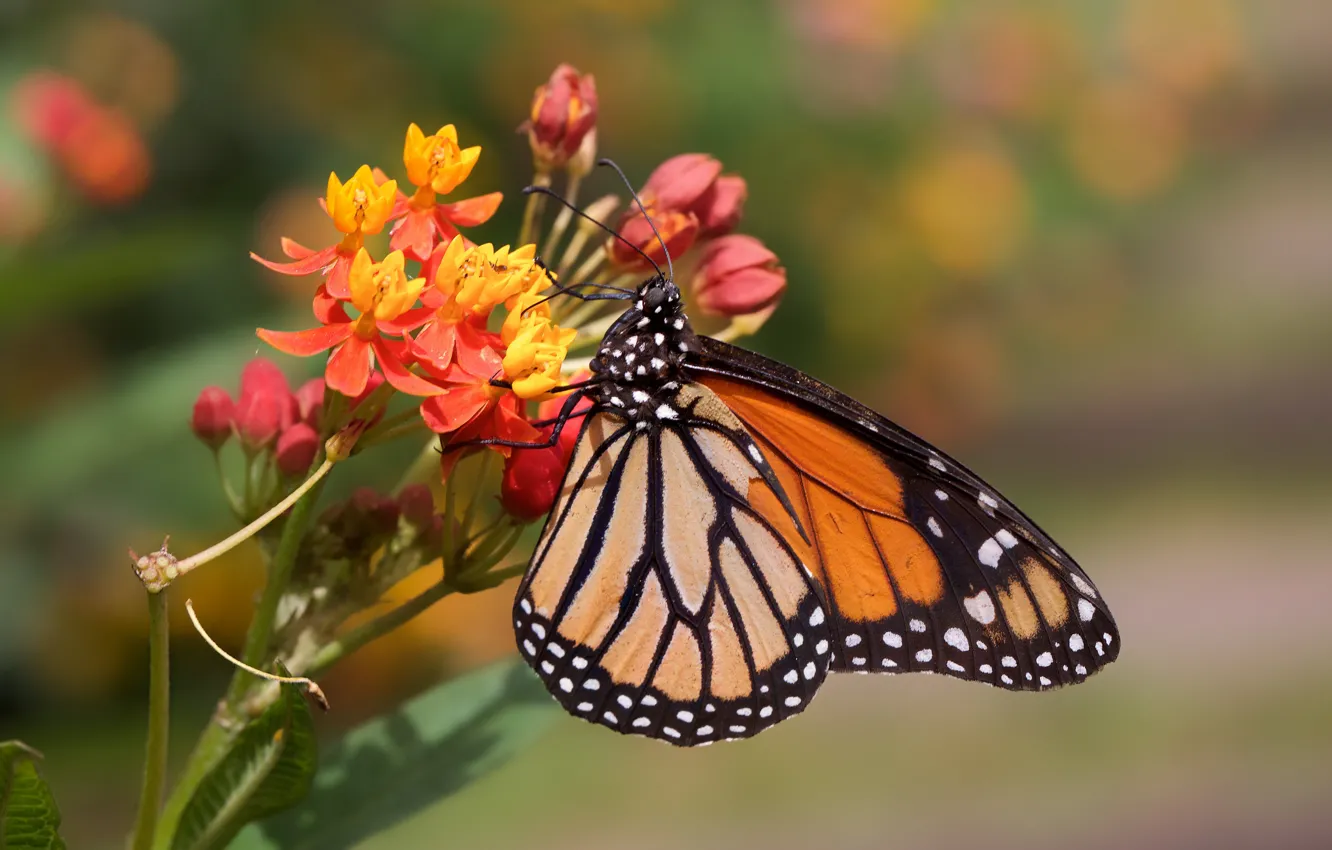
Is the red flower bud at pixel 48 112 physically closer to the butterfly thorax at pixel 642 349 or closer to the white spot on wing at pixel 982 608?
the butterfly thorax at pixel 642 349

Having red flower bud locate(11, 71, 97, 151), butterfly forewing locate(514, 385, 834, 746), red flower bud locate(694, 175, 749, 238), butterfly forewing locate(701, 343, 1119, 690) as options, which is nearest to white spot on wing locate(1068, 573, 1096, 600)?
butterfly forewing locate(701, 343, 1119, 690)

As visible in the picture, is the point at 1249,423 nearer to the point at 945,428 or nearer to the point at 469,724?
the point at 945,428

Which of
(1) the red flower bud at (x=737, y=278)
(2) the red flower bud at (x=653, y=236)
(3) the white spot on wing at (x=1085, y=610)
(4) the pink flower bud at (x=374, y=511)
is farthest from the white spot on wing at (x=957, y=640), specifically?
(4) the pink flower bud at (x=374, y=511)

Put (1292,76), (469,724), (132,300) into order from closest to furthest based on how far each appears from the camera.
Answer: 1. (469,724)
2. (132,300)
3. (1292,76)

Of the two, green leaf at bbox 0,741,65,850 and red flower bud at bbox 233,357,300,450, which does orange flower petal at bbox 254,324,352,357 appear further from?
green leaf at bbox 0,741,65,850

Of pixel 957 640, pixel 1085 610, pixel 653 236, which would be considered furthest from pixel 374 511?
pixel 1085 610

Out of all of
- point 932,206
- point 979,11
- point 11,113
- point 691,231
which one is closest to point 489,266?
point 691,231

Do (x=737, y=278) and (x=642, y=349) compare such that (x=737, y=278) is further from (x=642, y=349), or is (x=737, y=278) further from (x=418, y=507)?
(x=418, y=507)
